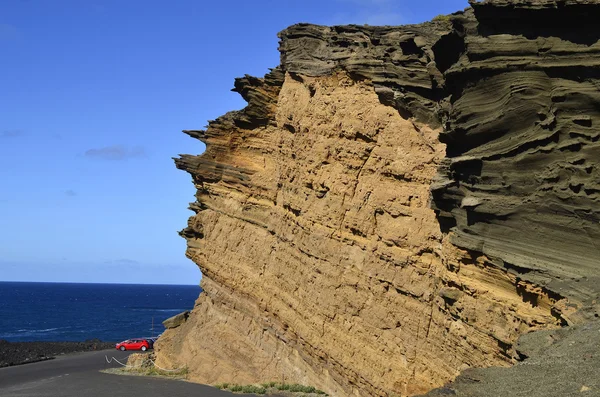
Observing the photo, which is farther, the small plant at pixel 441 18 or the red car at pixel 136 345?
the red car at pixel 136 345

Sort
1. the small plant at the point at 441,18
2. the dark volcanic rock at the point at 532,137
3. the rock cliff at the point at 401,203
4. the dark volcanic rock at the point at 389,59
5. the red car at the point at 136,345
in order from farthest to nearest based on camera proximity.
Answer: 1. the red car at the point at 136,345
2. the small plant at the point at 441,18
3. the dark volcanic rock at the point at 389,59
4. the rock cliff at the point at 401,203
5. the dark volcanic rock at the point at 532,137

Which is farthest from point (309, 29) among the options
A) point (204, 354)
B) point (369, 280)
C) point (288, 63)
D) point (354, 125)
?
→ point (204, 354)

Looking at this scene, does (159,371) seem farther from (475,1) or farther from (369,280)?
(475,1)

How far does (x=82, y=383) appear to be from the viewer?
98.6ft

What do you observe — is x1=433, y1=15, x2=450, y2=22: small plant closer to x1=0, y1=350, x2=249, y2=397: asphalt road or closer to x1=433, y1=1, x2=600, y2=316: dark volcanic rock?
x1=433, y1=1, x2=600, y2=316: dark volcanic rock

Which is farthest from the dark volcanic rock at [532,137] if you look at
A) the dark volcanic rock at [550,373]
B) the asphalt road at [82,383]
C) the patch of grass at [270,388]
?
the asphalt road at [82,383]

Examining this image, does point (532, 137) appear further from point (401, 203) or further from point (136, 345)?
point (136, 345)

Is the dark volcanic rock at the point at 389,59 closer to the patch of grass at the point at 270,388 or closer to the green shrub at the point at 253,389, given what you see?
the patch of grass at the point at 270,388

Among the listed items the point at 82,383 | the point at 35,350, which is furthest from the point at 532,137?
the point at 35,350

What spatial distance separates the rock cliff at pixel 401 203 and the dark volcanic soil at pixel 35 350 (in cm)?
2145

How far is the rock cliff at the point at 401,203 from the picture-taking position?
1230 centimetres

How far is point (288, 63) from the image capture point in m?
24.6

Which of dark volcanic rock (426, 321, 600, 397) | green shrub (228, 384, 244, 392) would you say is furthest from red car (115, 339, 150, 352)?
dark volcanic rock (426, 321, 600, 397)

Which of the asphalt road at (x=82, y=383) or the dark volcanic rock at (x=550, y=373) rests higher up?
the dark volcanic rock at (x=550, y=373)
